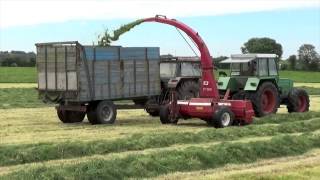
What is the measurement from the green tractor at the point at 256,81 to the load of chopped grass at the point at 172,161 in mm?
7397

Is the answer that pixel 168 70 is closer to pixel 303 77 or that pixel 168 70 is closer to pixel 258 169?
pixel 258 169

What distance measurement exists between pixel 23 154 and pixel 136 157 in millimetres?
2295

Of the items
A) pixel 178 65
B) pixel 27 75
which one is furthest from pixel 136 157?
pixel 27 75

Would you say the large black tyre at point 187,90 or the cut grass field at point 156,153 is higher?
the large black tyre at point 187,90

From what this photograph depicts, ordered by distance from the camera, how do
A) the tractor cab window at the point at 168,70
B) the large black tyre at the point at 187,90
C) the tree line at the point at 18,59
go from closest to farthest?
the large black tyre at the point at 187,90 < the tractor cab window at the point at 168,70 < the tree line at the point at 18,59

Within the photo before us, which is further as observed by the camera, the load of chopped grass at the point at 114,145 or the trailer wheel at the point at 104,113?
the trailer wheel at the point at 104,113

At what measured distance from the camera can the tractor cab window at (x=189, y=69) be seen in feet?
70.3

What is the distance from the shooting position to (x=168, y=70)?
70.5ft

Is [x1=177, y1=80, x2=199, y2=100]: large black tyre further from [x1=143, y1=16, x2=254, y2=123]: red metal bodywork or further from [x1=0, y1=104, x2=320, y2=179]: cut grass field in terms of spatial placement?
[x1=143, y1=16, x2=254, y2=123]: red metal bodywork

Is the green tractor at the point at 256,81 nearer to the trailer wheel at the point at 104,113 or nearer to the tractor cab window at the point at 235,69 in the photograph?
the tractor cab window at the point at 235,69

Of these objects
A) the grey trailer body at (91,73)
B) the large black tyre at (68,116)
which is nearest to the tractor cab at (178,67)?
the grey trailer body at (91,73)

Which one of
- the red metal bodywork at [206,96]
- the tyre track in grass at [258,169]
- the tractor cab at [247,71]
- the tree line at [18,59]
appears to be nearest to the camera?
the tyre track in grass at [258,169]

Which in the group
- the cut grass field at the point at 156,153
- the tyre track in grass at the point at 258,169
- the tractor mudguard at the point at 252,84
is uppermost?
the tractor mudguard at the point at 252,84

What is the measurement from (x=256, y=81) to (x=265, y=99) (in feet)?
3.35
